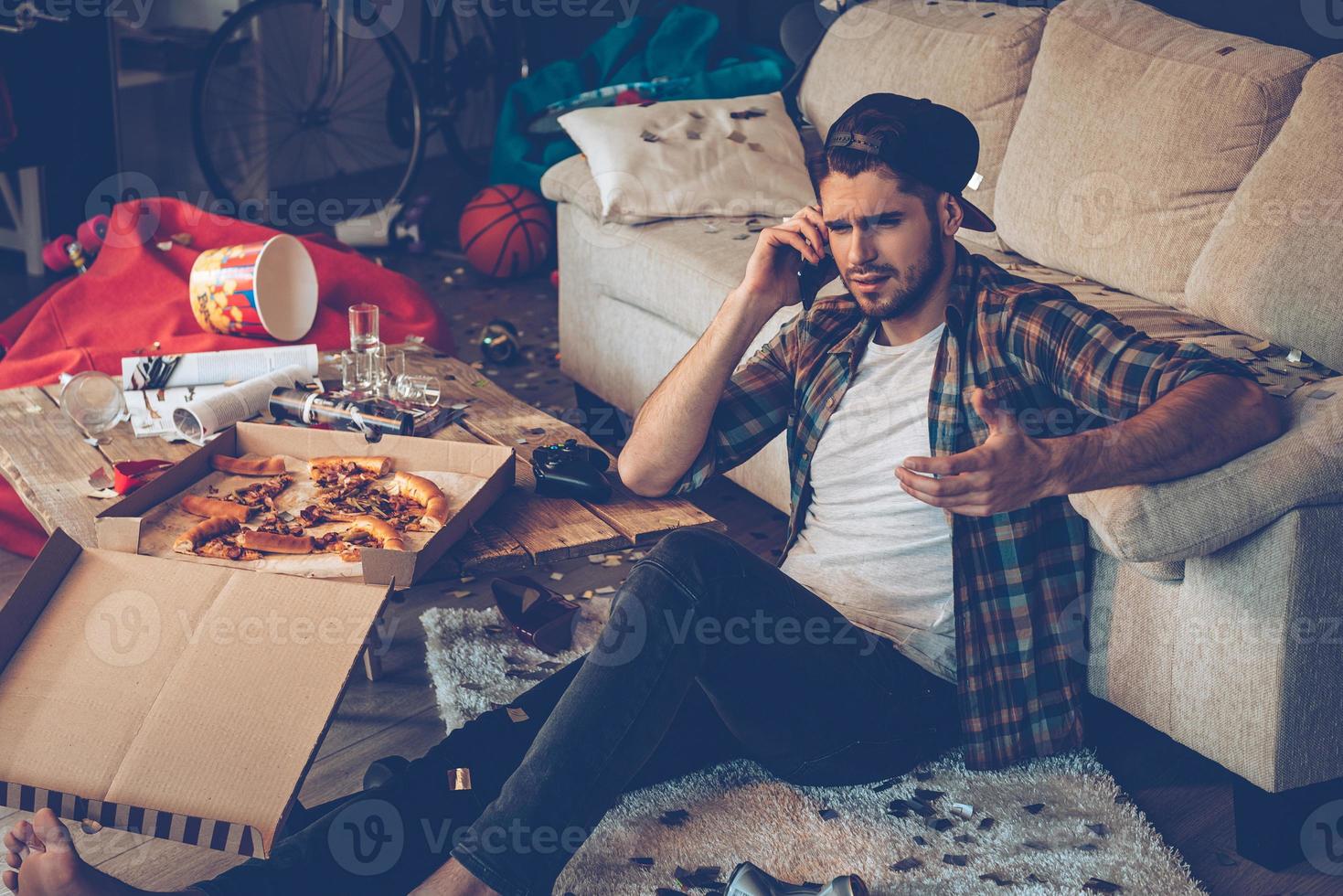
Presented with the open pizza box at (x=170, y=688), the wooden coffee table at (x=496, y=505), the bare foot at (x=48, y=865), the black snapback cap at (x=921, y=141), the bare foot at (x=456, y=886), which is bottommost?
the bare foot at (x=456, y=886)

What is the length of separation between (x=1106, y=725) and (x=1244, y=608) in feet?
1.52

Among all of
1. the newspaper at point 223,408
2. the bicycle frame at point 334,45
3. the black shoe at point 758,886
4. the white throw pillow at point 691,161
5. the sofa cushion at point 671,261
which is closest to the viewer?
the black shoe at point 758,886

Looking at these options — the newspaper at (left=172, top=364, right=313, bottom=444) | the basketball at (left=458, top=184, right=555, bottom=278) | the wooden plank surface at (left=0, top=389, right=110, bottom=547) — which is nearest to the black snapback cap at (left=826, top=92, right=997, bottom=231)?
the newspaper at (left=172, top=364, right=313, bottom=444)

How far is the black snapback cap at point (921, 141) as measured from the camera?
63.0 inches

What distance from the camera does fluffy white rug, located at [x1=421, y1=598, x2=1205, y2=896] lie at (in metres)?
1.61

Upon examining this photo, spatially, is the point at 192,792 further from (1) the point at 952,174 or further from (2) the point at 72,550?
(1) the point at 952,174

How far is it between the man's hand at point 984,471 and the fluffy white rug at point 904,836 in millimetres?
539

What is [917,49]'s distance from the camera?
2922mm

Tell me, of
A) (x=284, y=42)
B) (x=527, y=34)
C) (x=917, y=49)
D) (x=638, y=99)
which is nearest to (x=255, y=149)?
(x=284, y=42)

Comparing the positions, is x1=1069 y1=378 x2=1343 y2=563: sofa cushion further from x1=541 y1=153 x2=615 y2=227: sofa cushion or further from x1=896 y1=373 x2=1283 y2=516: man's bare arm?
x1=541 y1=153 x2=615 y2=227: sofa cushion

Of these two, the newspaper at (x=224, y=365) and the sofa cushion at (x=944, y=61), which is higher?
the sofa cushion at (x=944, y=61)

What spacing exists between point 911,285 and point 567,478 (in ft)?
1.70

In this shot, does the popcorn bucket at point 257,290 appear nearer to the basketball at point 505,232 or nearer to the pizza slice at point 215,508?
the pizza slice at point 215,508

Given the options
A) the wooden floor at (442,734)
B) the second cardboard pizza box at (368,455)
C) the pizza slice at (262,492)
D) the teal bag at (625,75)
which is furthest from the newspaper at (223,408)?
the teal bag at (625,75)
